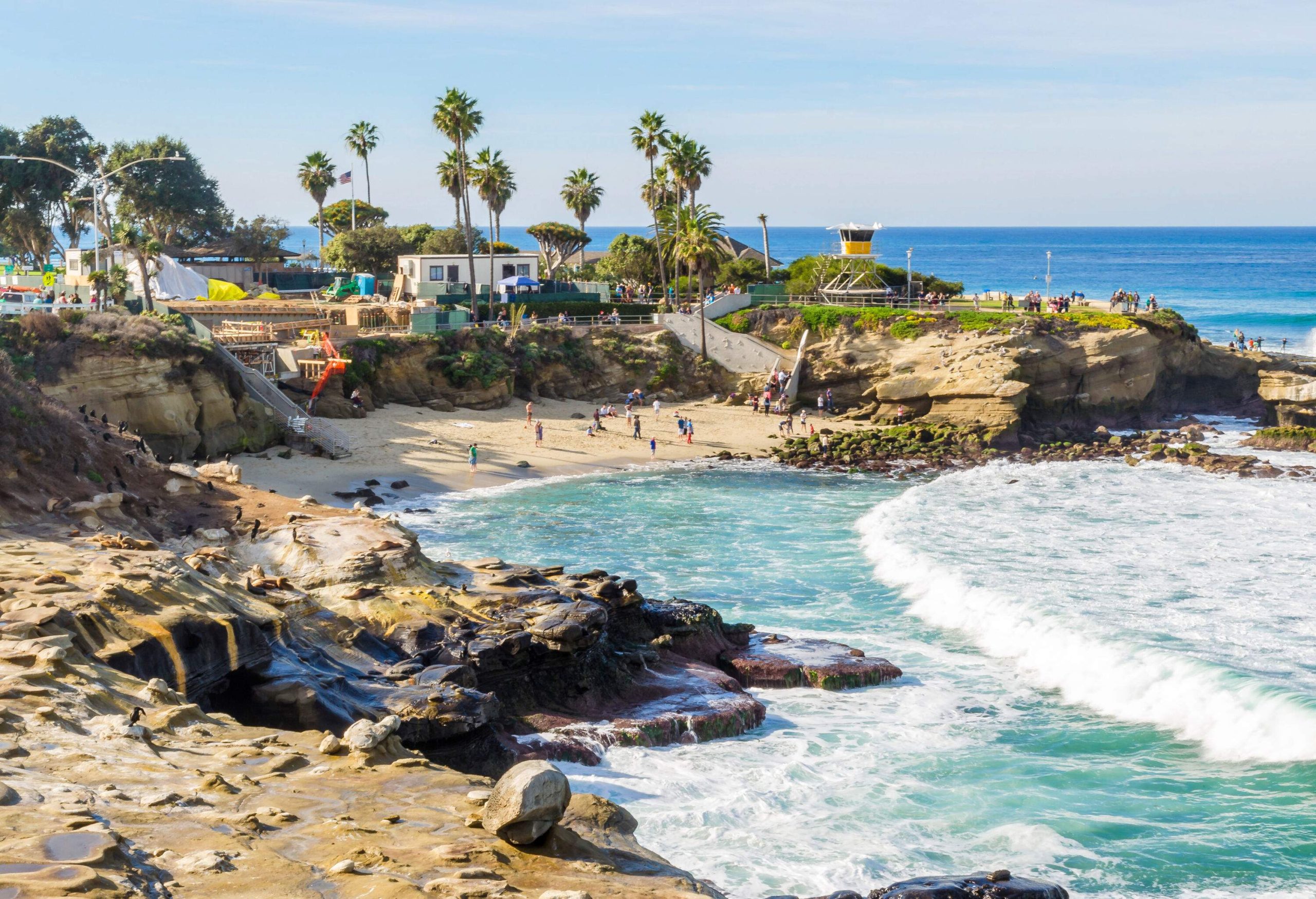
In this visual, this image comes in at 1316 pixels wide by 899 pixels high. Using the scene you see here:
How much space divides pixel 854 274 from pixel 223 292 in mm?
31605

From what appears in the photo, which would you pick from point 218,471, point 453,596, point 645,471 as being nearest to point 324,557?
point 453,596

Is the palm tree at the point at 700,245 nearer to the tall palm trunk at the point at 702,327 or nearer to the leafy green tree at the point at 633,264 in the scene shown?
the tall palm trunk at the point at 702,327

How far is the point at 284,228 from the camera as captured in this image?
78.8 m

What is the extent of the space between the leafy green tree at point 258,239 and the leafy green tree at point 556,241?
18953mm

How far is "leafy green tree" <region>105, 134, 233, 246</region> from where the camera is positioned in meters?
73.6

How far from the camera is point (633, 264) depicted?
3056 inches

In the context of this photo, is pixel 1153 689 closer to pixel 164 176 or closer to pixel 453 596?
pixel 453 596

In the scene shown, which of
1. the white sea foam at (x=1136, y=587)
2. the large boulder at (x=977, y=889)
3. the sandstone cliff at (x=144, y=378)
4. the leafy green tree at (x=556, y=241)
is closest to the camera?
the large boulder at (x=977, y=889)

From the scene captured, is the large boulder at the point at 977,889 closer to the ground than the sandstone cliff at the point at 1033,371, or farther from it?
closer to the ground

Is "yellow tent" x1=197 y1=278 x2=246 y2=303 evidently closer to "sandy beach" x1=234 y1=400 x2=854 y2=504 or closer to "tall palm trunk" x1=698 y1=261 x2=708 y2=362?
"sandy beach" x1=234 y1=400 x2=854 y2=504

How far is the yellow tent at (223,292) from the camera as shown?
56812 millimetres

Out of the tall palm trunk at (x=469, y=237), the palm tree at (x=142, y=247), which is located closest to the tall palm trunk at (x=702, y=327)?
the tall palm trunk at (x=469, y=237)

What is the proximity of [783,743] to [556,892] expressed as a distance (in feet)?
37.5

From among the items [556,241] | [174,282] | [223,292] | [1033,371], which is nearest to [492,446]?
[223,292]
